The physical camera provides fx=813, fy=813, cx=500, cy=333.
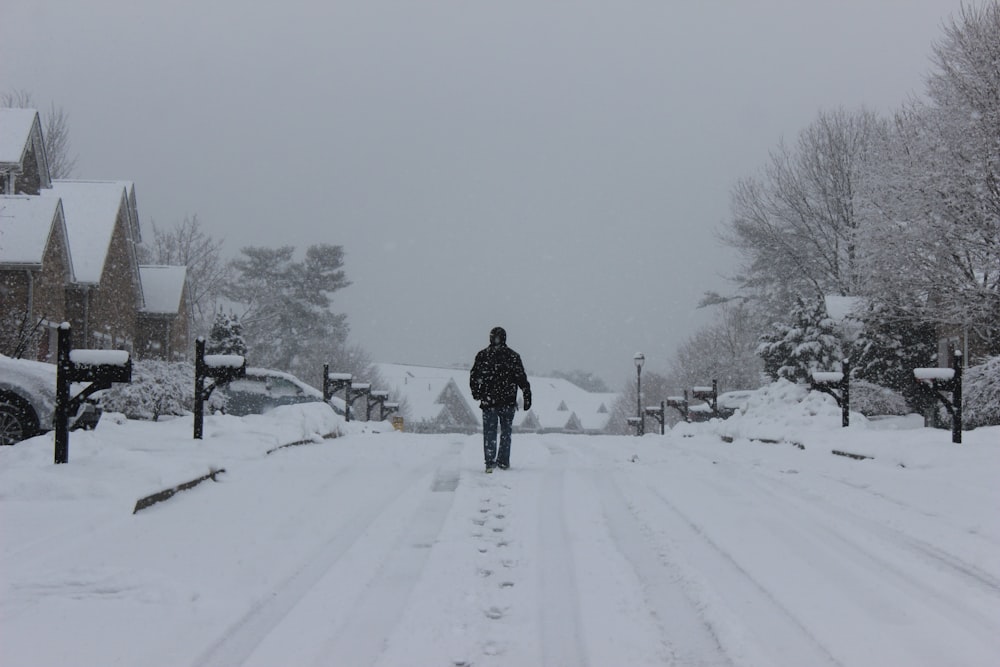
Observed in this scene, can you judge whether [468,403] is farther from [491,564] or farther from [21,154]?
[491,564]

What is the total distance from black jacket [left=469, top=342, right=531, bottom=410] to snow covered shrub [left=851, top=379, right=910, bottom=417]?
48.5 ft

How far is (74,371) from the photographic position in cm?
683

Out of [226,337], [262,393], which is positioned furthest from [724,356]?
[262,393]

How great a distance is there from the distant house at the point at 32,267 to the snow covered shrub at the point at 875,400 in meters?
21.2

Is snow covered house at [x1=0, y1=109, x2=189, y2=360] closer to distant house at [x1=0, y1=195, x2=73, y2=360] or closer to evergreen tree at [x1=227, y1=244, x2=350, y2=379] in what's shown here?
distant house at [x1=0, y1=195, x2=73, y2=360]

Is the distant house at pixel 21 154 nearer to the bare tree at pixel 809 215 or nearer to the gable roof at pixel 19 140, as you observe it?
the gable roof at pixel 19 140

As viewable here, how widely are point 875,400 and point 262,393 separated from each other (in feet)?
55.4

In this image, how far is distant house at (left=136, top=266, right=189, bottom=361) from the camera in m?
31.6

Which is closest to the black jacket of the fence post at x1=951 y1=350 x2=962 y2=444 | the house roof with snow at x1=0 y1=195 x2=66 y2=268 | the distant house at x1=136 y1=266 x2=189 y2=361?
the fence post at x1=951 y1=350 x2=962 y2=444

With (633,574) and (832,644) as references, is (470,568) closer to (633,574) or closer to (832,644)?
(633,574)

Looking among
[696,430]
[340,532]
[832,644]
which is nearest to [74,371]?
[340,532]

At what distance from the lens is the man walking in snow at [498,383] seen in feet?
31.6

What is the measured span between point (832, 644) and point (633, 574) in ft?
4.09

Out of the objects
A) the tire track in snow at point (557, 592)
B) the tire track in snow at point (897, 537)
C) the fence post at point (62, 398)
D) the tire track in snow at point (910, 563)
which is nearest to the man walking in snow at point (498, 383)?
the tire track in snow at point (557, 592)
